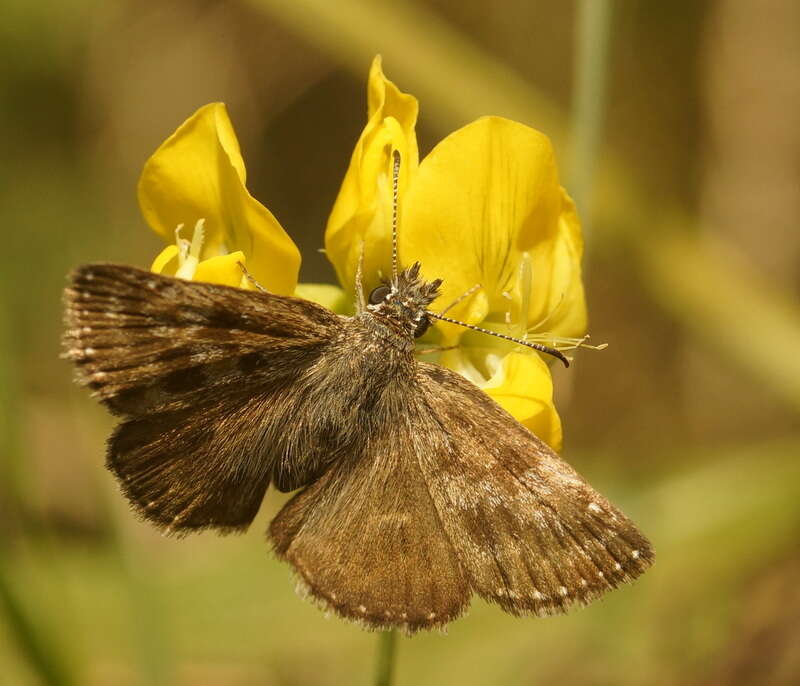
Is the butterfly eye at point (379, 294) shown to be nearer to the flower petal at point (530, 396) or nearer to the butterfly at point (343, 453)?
the butterfly at point (343, 453)

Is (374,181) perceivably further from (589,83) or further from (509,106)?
(509,106)

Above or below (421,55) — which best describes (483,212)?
below

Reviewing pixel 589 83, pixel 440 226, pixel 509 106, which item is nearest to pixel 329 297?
pixel 440 226

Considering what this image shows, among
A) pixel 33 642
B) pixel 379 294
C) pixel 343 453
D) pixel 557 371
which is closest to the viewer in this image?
pixel 343 453

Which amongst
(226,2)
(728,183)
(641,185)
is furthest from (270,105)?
(728,183)

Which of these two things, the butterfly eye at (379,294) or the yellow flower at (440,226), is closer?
the yellow flower at (440,226)

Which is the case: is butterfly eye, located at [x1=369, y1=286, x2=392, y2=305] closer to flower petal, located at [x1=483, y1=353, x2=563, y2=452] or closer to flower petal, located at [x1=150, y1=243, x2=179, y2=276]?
flower petal, located at [x1=483, y1=353, x2=563, y2=452]

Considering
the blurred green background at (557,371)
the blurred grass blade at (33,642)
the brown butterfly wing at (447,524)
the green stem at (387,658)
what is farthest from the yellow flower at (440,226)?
the blurred grass blade at (33,642)
